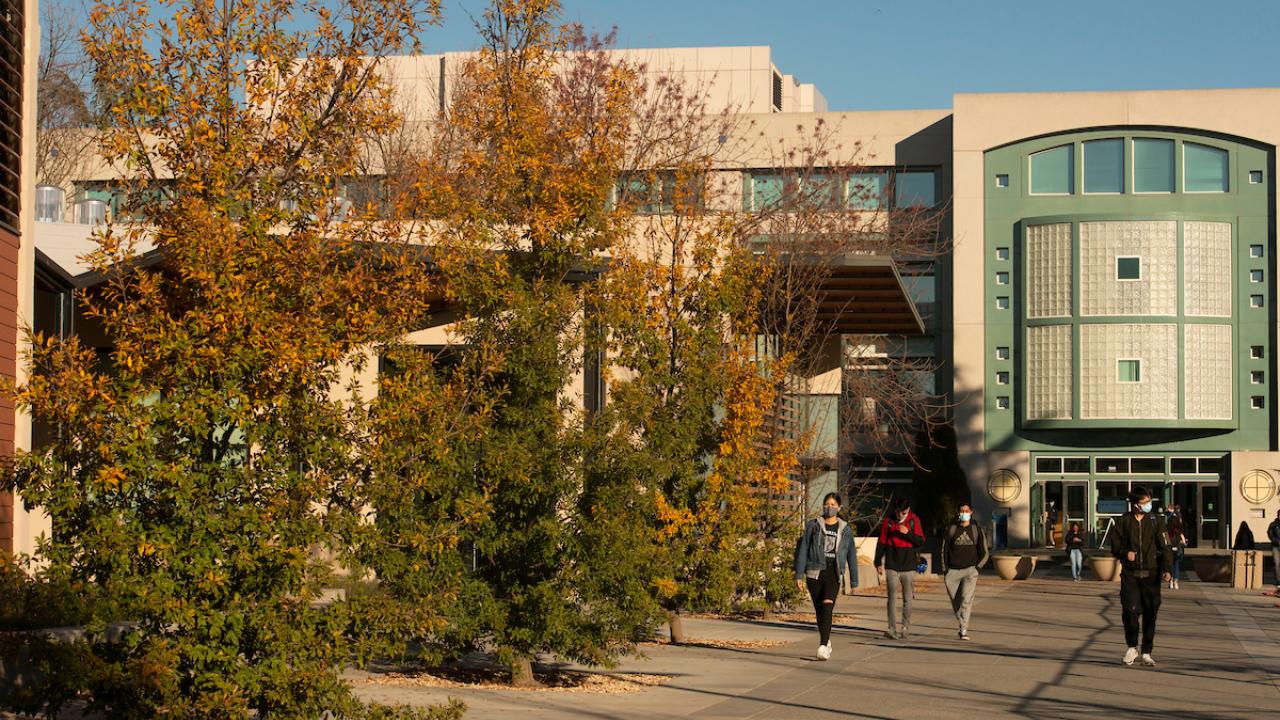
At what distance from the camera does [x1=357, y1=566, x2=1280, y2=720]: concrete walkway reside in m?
12.1

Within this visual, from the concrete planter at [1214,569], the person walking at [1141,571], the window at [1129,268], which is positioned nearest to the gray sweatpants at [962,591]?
the person walking at [1141,571]

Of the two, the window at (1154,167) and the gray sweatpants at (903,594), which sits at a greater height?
the window at (1154,167)

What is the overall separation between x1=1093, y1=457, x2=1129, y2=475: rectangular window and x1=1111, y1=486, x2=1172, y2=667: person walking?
153 ft

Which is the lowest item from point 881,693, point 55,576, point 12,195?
point 881,693

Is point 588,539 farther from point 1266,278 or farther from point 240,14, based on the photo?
point 1266,278

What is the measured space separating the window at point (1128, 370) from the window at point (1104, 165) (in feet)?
22.0

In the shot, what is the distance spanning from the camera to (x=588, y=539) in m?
13.0

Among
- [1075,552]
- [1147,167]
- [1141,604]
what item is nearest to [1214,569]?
[1075,552]

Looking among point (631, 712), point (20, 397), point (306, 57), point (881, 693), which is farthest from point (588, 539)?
point (20, 397)

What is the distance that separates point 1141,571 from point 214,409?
35.8 ft

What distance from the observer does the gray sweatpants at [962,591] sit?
18969mm

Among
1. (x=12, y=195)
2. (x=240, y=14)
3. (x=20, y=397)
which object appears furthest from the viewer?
(x=12, y=195)

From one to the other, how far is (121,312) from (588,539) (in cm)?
547

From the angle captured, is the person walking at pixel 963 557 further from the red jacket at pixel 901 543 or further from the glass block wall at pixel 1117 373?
the glass block wall at pixel 1117 373
